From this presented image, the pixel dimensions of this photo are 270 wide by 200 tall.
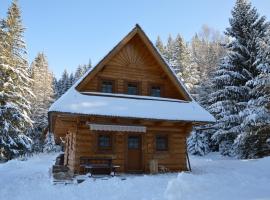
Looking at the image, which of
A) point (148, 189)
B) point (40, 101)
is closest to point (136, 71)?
point (148, 189)

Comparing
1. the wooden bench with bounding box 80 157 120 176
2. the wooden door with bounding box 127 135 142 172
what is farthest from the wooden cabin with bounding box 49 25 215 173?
the wooden bench with bounding box 80 157 120 176

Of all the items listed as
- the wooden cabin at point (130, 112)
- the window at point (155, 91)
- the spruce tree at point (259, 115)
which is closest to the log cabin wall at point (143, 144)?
the wooden cabin at point (130, 112)

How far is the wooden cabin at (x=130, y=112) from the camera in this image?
1609 centimetres

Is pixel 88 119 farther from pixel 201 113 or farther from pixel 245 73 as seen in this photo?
pixel 245 73

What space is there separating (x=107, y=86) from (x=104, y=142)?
3471mm

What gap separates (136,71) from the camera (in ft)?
62.6

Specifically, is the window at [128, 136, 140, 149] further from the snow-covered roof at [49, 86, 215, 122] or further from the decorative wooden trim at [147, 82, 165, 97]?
the decorative wooden trim at [147, 82, 165, 97]

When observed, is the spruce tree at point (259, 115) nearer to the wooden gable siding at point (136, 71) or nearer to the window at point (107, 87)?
the wooden gable siding at point (136, 71)

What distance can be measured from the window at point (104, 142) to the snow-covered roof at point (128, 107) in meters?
1.81

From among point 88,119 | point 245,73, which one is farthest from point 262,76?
point 88,119

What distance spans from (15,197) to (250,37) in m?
22.6

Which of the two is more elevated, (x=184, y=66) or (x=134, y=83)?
(x=184, y=66)

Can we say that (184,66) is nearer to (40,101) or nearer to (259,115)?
(40,101)

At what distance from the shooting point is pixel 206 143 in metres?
34.7
